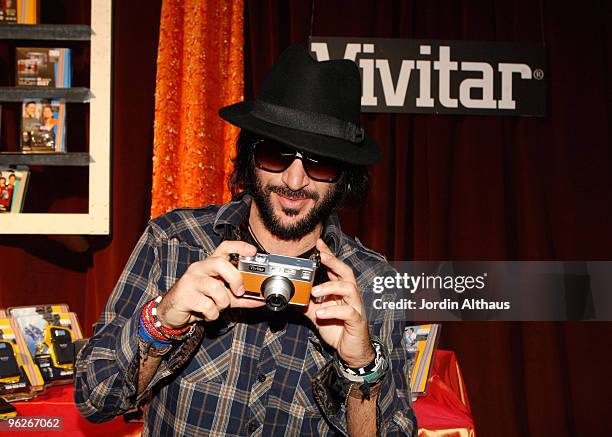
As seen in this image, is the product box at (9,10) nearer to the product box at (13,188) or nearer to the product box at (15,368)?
the product box at (13,188)

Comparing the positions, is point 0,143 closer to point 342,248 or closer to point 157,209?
point 157,209

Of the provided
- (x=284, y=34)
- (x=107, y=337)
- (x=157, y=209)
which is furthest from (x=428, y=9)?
(x=107, y=337)

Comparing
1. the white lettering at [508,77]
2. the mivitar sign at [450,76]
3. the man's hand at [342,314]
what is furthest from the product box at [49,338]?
the white lettering at [508,77]

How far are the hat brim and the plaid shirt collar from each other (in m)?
0.22

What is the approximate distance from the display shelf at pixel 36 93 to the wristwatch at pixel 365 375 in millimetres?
1851

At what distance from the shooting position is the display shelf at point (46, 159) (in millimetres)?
2406

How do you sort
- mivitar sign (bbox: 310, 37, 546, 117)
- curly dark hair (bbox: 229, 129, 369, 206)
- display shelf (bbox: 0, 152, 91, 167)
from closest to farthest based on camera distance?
curly dark hair (bbox: 229, 129, 369, 206), display shelf (bbox: 0, 152, 91, 167), mivitar sign (bbox: 310, 37, 546, 117)

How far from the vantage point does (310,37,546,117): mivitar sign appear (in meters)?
2.75

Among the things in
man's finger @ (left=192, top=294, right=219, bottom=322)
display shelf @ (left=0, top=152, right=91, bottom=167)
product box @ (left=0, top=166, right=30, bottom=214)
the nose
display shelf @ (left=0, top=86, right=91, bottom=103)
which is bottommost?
man's finger @ (left=192, top=294, right=219, bottom=322)

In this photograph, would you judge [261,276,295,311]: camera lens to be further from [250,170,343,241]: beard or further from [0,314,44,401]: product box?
[0,314,44,401]: product box

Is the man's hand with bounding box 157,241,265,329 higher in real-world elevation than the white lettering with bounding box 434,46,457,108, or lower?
lower

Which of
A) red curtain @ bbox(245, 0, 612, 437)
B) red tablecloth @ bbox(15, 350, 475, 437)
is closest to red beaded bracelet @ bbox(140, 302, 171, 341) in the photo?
red tablecloth @ bbox(15, 350, 475, 437)

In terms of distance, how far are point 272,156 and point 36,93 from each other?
62.2 inches

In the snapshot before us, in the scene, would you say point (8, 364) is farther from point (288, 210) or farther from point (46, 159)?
point (288, 210)
